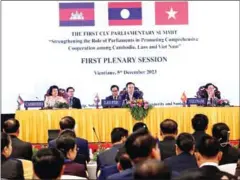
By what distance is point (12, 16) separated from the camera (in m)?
9.72

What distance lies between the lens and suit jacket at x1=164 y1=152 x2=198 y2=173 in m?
3.54

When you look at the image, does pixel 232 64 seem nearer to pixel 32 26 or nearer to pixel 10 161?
pixel 32 26

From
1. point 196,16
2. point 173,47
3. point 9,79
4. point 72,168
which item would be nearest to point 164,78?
point 173,47

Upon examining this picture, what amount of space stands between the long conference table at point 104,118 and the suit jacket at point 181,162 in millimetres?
4401

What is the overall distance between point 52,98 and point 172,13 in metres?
2.87

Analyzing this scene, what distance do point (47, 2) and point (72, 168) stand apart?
21.7 ft

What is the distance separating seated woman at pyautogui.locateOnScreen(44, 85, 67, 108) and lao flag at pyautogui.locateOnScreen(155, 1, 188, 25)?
2.40 m

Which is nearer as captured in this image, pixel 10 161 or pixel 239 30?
pixel 10 161

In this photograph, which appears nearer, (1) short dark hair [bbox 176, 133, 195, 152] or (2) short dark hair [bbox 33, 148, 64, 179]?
(2) short dark hair [bbox 33, 148, 64, 179]

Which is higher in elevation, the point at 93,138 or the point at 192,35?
the point at 192,35

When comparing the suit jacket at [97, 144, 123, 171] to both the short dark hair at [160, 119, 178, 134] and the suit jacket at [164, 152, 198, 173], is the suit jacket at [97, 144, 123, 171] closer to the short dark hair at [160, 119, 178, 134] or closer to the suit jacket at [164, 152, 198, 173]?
the short dark hair at [160, 119, 178, 134]

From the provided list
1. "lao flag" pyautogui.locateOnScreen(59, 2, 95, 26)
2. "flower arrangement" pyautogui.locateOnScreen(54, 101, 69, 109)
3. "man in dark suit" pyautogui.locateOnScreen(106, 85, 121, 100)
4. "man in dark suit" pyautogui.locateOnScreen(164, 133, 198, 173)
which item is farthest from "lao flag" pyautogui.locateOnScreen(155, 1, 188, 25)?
"man in dark suit" pyautogui.locateOnScreen(164, 133, 198, 173)

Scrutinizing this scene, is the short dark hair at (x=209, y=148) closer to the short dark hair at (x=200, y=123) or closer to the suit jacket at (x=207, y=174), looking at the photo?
the suit jacket at (x=207, y=174)

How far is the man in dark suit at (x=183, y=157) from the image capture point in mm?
3541
